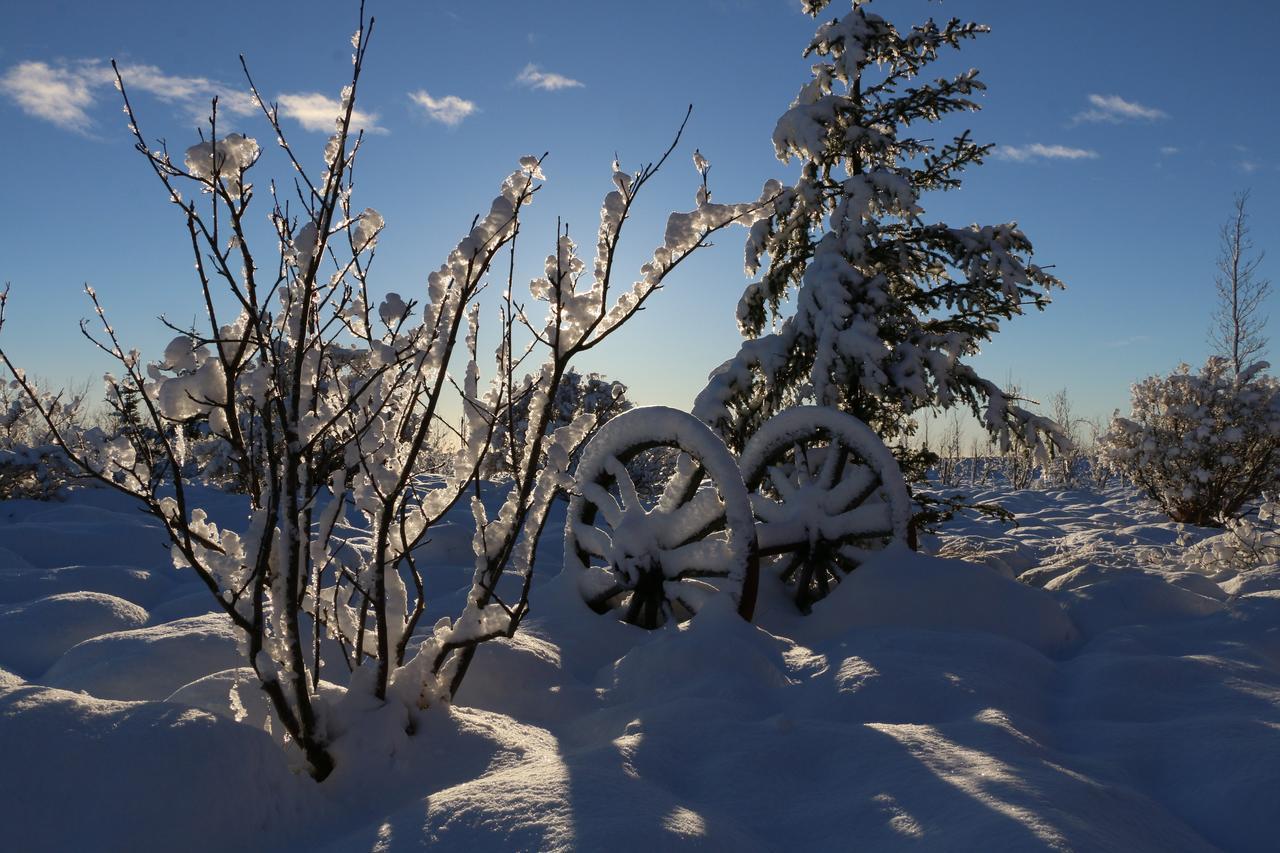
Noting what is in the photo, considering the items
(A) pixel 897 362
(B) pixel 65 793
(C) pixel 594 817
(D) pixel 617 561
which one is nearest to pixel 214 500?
(D) pixel 617 561

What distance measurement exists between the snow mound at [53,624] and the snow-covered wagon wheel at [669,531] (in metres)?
2.56

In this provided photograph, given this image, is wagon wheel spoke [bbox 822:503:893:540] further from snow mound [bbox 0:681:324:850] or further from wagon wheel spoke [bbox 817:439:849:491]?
snow mound [bbox 0:681:324:850]

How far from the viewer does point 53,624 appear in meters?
4.04

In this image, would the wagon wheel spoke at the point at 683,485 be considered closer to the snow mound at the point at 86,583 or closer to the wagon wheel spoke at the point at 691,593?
the wagon wheel spoke at the point at 691,593

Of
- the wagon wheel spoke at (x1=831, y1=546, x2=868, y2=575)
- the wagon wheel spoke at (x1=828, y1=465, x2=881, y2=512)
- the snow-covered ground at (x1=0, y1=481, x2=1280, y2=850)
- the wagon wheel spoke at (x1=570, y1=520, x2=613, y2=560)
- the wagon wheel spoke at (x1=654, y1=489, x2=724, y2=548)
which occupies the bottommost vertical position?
the snow-covered ground at (x1=0, y1=481, x2=1280, y2=850)

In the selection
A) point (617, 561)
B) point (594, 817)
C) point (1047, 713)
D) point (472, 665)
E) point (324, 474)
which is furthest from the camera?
point (617, 561)

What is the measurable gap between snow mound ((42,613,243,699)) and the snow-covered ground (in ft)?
0.05

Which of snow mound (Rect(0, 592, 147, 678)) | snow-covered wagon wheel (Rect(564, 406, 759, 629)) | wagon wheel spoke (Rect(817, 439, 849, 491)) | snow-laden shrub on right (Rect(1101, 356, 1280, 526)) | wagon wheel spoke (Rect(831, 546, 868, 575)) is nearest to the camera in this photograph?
snow mound (Rect(0, 592, 147, 678))

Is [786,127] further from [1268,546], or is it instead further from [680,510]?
[1268,546]

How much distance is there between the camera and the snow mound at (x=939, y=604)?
4109mm

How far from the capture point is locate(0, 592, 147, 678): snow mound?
→ 374 centimetres

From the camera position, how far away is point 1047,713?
293 centimetres

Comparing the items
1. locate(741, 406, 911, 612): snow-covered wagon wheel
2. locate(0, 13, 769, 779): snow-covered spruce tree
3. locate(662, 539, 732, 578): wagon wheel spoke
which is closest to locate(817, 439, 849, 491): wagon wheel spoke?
locate(741, 406, 911, 612): snow-covered wagon wheel

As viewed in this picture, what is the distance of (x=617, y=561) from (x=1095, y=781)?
2.65 m
